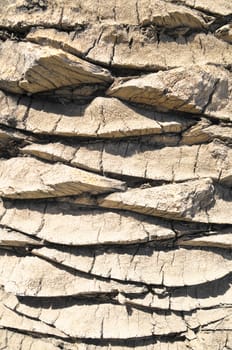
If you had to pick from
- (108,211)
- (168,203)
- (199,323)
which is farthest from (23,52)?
(199,323)

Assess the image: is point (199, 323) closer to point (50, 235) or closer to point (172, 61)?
point (50, 235)

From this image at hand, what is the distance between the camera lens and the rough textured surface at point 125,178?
7.46 feet

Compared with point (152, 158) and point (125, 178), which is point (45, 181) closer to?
point (125, 178)

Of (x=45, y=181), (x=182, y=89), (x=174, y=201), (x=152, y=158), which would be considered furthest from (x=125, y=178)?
(x=182, y=89)

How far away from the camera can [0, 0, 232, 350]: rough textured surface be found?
2.27 meters

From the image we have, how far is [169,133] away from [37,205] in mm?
914

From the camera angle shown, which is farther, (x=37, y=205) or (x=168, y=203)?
(x=37, y=205)

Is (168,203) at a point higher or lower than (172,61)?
lower

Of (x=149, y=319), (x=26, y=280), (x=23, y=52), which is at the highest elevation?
(x=23, y=52)

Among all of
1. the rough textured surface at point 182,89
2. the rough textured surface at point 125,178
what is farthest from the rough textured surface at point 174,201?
the rough textured surface at point 182,89

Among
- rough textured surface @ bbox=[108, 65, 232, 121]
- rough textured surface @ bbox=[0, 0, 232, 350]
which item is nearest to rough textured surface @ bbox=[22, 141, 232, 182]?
rough textured surface @ bbox=[0, 0, 232, 350]

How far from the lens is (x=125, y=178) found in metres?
2.33

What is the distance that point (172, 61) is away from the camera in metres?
2.32

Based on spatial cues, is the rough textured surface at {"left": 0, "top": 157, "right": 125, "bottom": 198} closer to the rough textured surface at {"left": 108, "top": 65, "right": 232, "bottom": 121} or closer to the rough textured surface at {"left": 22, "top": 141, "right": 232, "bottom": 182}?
the rough textured surface at {"left": 22, "top": 141, "right": 232, "bottom": 182}
